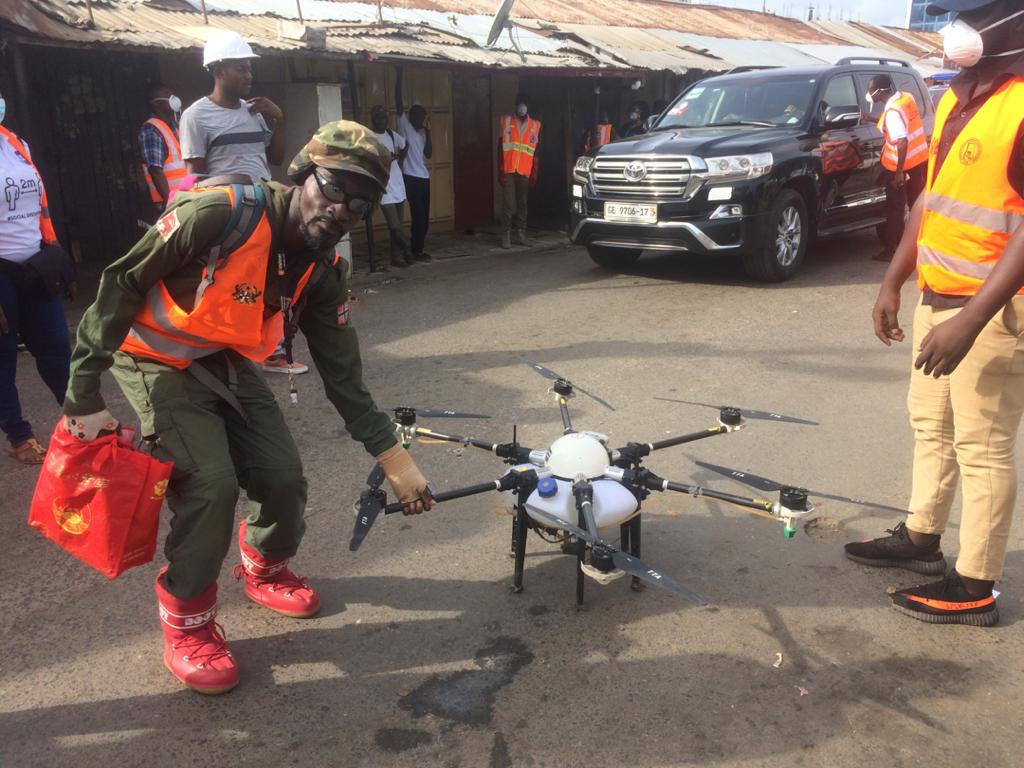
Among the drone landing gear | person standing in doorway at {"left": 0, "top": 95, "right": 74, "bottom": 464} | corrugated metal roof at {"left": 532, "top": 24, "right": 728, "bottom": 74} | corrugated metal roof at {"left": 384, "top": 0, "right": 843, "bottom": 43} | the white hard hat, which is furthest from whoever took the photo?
corrugated metal roof at {"left": 384, "top": 0, "right": 843, "bottom": 43}

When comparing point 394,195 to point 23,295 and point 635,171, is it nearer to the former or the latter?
point 635,171

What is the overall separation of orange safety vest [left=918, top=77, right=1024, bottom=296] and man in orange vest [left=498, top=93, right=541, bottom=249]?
26.7 feet

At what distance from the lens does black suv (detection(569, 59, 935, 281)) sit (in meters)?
7.97

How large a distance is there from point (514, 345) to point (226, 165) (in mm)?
2422

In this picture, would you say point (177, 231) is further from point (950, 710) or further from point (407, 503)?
point (950, 710)

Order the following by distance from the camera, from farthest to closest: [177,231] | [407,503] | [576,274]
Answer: [576,274], [407,503], [177,231]

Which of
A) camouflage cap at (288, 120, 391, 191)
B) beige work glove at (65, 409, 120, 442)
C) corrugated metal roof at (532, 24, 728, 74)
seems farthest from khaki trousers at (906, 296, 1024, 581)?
corrugated metal roof at (532, 24, 728, 74)

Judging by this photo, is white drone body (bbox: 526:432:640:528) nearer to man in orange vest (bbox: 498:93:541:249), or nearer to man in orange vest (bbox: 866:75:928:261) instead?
man in orange vest (bbox: 866:75:928:261)

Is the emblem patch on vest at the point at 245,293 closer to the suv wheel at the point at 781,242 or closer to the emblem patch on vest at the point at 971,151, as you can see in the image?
the emblem patch on vest at the point at 971,151

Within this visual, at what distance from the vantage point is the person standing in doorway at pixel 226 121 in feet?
17.2

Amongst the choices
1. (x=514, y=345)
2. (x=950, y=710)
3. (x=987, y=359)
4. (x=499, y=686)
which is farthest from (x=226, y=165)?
(x=950, y=710)

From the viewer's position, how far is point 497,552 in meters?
3.56

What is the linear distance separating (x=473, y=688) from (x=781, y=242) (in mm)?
6832

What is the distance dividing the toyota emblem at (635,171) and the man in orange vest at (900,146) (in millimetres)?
2552
